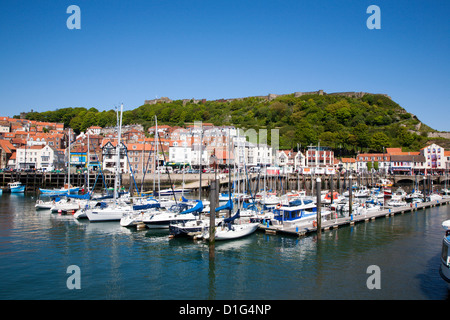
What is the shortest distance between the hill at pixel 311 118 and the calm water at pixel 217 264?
78801 mm

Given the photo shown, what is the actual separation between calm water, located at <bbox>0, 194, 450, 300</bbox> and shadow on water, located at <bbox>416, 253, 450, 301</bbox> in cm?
4

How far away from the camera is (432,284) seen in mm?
15977

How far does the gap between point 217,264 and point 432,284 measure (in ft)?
34.5

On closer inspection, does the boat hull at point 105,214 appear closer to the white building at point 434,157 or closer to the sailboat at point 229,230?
the sailboat at point 229,230

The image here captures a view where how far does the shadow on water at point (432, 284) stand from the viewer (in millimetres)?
14728

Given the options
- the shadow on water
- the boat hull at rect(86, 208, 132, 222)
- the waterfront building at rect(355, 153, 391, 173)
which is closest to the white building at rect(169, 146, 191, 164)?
the waterfront building at rect(355, 153, 391, 173)

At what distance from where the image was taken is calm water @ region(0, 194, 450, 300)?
591 inches

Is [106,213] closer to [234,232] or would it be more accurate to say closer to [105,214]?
[105,214]

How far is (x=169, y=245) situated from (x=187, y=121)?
128 metres

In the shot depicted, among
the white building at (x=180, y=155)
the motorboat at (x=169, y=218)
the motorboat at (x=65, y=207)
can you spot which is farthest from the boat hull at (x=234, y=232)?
the white building at (x=180, y=155)

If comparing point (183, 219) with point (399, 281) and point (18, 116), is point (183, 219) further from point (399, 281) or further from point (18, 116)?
point (18, 116)

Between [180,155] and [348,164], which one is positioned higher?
[180,155]

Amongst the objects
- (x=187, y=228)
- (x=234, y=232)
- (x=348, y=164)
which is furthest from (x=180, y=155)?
(x=234, y=232)
